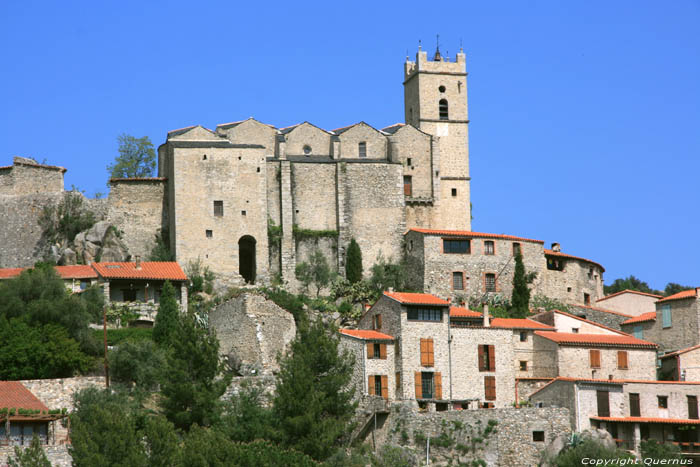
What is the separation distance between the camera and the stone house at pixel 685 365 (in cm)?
6712

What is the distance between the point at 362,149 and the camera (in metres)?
85.4

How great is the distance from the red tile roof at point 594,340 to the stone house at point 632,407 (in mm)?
3054

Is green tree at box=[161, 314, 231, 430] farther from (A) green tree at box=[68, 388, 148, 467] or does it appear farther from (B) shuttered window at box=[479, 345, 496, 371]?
(B) shuttered window at box=[479, 345, 496, 371]

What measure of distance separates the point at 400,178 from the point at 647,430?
26929 millimetres

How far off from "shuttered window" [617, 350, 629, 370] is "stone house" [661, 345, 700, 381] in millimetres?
2846

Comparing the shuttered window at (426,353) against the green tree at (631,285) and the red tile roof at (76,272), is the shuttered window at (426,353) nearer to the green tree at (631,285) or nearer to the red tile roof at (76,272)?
the red tile roof at (76,272)

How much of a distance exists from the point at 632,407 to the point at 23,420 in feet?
89.2

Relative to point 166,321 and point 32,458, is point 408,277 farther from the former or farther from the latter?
point 32,458

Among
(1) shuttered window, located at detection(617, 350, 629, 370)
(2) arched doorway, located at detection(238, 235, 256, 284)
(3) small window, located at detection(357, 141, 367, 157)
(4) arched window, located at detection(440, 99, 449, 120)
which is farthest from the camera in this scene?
(4) arched window, located at detection(440, 99, 449, 120)

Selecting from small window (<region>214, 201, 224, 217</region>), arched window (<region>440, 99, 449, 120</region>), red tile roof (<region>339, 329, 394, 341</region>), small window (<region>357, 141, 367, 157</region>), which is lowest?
red tile roof (<region>339, 329, 394, 341</region>)

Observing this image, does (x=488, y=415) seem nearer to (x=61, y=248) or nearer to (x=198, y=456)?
(x=198, y=456)

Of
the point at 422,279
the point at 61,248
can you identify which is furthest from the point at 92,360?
the point at 422,279

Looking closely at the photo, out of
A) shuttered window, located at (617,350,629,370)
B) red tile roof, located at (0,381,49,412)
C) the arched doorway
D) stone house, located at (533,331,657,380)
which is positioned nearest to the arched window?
the arched doorway

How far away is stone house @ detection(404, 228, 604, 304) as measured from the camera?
78438 millimetres
